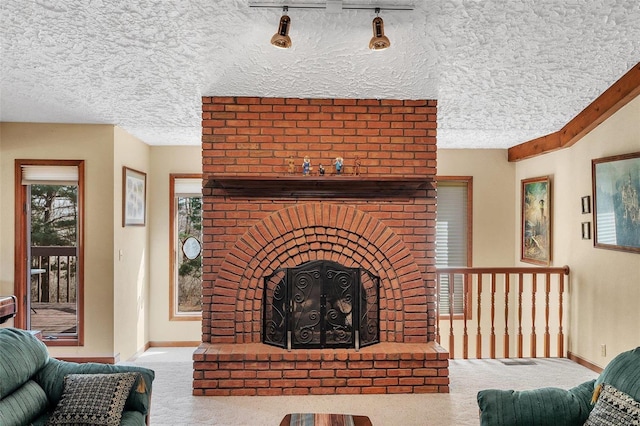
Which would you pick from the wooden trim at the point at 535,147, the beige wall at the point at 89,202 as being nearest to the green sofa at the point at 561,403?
the wooden trim at the point at 535,147

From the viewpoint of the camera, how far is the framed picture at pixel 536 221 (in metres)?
5.81

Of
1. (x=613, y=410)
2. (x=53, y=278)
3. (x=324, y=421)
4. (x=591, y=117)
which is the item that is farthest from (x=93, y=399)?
(x=591, y=117)

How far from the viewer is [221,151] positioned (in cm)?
429

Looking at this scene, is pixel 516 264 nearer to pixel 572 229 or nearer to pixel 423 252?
pixel 572 229

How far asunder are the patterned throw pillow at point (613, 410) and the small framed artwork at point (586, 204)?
9.54ft

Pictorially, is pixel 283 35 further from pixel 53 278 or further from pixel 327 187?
pixel 53 278

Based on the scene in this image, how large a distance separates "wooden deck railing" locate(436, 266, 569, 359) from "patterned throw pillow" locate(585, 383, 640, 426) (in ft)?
8.09

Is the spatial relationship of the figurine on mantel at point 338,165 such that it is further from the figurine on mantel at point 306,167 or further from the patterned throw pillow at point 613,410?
the patterned throw pillow at point 613,410

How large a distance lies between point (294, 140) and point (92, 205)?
2275 mm

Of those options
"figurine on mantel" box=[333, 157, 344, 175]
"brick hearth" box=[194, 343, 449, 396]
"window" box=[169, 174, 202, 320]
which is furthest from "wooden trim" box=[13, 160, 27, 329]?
"figurine on mantel" box=[333, 157, 344, 175]

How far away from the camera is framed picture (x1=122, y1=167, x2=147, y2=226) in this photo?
17.5 ft

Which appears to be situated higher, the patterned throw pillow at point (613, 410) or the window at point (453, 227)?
the window at point (453, 227)

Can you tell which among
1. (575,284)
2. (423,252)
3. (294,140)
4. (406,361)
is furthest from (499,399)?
(575,284)

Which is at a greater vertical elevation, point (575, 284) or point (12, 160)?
point (12, 160)
